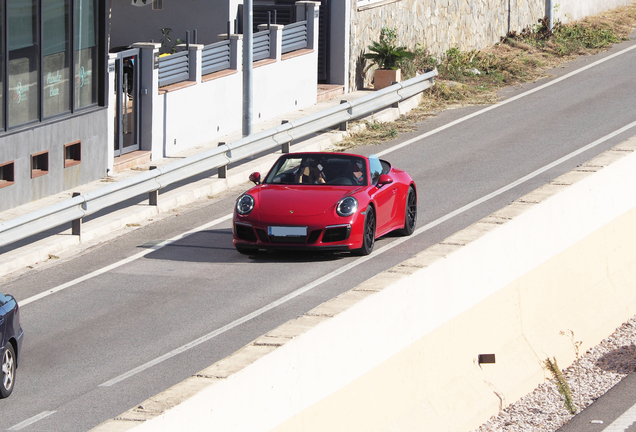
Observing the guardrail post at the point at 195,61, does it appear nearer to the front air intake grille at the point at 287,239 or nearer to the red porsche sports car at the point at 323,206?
the red porsche sports car at the point at 323,206

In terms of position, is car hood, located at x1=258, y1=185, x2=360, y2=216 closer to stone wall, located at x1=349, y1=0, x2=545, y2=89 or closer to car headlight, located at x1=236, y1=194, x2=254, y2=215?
car headlight, located at x1=236, y1=194, x2=254, y2=215

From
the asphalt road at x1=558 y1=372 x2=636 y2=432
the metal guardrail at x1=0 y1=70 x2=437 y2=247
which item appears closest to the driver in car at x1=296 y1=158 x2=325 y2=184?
the metal guardrail at x1=0 y1=70 x2=437 y2=247

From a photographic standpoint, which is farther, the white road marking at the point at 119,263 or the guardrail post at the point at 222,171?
the guardrail post at the point at 222,171

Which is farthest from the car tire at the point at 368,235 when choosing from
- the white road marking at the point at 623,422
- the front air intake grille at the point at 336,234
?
the white road marking at the point at 623,422

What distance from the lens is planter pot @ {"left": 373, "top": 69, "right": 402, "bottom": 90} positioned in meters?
27.1

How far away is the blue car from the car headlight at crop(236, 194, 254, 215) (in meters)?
4.54

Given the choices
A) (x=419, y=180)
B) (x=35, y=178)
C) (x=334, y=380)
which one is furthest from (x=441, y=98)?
(x=334, y=380)

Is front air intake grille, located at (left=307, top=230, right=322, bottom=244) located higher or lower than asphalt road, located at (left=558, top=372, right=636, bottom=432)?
higher

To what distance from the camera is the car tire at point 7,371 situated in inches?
348

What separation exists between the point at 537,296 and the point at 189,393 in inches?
234

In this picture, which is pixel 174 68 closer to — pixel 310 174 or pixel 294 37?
pixel 294 37

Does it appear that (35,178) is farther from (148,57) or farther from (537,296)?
(537,296)

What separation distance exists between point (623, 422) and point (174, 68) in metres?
13.8

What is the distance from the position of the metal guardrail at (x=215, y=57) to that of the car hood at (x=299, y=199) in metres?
8.95
